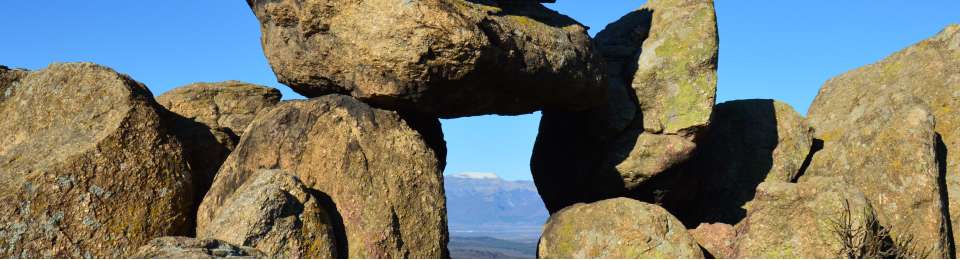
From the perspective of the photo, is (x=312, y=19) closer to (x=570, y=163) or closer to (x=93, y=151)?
(x=93, y=151)

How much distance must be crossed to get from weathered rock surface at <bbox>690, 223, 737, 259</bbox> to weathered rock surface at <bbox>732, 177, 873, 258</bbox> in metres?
0.51

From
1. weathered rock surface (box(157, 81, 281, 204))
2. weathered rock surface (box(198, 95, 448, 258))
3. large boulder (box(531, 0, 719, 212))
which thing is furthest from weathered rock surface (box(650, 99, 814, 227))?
weathered rock surface (box(157, 81, 281, 204))

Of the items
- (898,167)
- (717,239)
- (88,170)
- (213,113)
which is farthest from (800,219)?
(88,170)

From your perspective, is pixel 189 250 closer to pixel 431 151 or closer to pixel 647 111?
pixel 431 151

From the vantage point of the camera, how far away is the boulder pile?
16.2m

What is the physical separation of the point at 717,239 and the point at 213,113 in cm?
1180

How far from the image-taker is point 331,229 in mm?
16266

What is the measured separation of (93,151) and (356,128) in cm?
469

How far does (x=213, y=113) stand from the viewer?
2169cm

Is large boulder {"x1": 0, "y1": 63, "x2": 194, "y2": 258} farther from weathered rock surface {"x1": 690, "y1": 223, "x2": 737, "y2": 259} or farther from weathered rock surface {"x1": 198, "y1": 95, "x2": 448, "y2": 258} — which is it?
weathered rock surface {"x1": 690, "y1": 223, "x2": 737, "y2": 259}

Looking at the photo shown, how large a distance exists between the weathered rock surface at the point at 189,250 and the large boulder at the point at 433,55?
603cm

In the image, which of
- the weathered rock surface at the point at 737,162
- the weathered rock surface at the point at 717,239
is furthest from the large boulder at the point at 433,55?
the weathered rock surface at the point at 737,162

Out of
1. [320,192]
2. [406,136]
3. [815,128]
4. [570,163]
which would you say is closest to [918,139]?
[815,128]

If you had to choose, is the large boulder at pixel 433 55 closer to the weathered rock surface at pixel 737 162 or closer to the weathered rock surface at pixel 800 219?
the weathered rock surface at pixel 737 162
